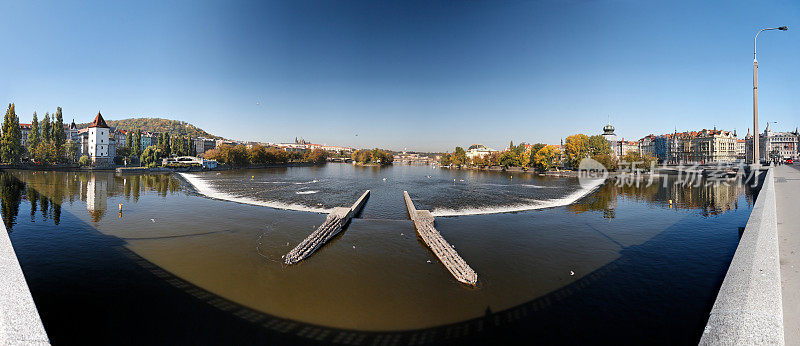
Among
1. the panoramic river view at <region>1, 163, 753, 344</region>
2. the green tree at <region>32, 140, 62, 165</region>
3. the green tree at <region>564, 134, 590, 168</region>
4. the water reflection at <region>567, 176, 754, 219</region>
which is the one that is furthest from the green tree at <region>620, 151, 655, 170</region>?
the green tree at <region>32, 140, 62, 165</region>

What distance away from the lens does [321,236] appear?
60.9ft

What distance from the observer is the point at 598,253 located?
17.3m

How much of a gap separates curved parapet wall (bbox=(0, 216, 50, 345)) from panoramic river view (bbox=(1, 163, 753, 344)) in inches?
53.8

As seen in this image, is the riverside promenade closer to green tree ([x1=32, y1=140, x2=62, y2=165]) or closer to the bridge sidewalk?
the bridge sidewalk

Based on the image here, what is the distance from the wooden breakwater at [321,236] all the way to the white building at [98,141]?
94434mm

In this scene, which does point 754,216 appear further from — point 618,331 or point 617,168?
point 617,168

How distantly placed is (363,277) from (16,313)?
395 inches

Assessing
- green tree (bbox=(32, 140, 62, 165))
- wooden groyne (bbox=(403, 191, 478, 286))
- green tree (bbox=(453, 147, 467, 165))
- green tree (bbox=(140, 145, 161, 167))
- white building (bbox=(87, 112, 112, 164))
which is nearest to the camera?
wooden groyne (bbox=(403, 191, 478, 286))

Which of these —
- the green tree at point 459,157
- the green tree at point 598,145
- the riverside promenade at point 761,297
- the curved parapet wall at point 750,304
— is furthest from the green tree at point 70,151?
the green tree at point 598,145

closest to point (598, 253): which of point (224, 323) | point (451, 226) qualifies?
point (451, 226)

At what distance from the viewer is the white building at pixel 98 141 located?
81750 millimetres

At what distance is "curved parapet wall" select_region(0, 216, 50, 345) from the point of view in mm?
6867

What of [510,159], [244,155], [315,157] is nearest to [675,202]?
[510,159]

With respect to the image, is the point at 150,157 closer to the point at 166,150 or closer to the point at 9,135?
the point at 166,150
